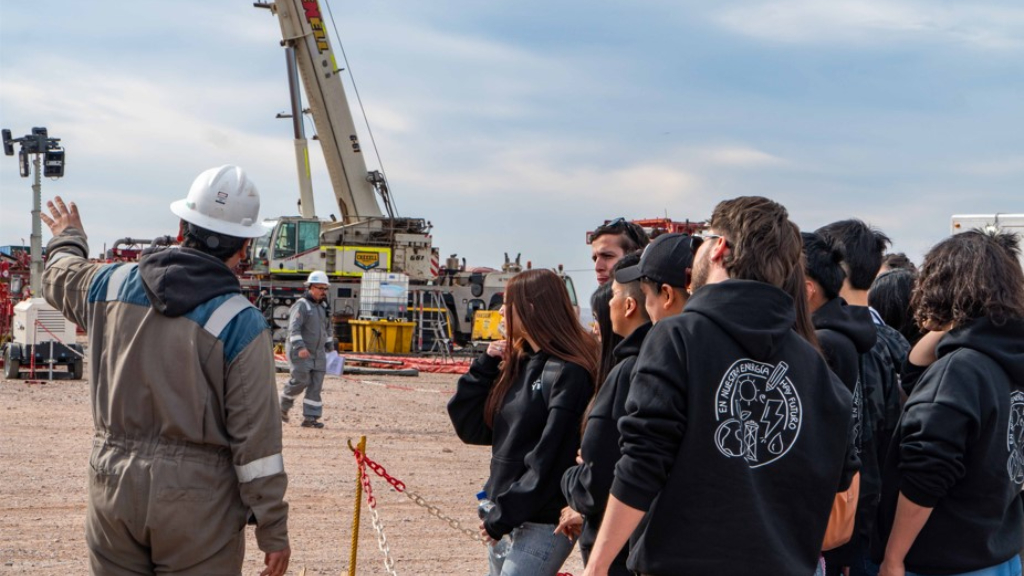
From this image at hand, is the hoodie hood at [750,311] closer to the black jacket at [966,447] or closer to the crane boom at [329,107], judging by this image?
the black jacket at [966,447]

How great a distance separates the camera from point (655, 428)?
A: 2801 mm

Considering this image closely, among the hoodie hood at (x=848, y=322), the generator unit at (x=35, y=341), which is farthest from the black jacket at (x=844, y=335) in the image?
the generator unit at (x=35, y=341)

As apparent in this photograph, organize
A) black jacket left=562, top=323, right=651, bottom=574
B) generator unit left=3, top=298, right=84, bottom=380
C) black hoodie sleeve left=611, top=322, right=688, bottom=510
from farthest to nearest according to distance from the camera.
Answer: generator unit left=3, top=298, right=84, bottom=380
black jacket left=562, top=323, right=651, bottom=574
black hoodie sleeve left=611, top=322, right=688, bottom=510

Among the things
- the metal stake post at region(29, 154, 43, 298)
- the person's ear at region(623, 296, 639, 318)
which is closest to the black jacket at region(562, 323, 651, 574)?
the person's ear at region(623, 296, 639, 318)

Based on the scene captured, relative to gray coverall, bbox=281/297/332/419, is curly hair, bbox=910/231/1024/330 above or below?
above

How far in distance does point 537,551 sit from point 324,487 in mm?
6133

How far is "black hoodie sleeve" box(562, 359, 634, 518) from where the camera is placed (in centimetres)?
330

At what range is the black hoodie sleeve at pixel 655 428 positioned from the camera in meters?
2.79

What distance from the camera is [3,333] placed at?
2638 centimetres

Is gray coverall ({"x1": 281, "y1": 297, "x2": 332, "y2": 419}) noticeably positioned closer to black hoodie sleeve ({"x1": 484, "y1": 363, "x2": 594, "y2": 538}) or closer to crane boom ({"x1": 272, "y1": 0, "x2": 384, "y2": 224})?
black hoodie sleeve ({"x1": 484, "y1": 363, "x2": 594, "y2": 538})

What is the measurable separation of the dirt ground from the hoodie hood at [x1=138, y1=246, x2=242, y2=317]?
3.66m

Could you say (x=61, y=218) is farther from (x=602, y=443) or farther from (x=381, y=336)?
(x=381, y=336)

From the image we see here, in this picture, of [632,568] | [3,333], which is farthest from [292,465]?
[3,333]

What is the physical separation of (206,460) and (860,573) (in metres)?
2.23
